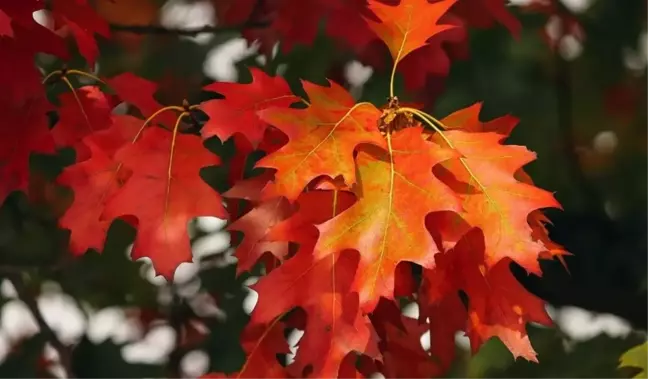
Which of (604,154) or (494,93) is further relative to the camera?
(604,154)

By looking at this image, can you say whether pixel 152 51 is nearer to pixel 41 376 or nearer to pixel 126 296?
pixel 126 296

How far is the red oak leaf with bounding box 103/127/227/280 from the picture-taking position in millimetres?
808

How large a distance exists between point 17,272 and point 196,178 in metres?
0.75

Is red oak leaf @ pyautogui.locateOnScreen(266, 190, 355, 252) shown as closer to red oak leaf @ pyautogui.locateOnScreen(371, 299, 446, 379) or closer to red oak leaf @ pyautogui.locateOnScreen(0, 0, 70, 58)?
red oak leaf @ pyautogui.locateOnScreen(371, 299, 446, 379)

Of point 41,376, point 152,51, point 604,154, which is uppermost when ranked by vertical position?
point 152,51

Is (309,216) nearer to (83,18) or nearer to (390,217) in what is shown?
(390,217)

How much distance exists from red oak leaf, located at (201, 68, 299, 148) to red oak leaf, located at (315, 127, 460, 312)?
0.45ft

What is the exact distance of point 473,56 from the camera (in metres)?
1.87

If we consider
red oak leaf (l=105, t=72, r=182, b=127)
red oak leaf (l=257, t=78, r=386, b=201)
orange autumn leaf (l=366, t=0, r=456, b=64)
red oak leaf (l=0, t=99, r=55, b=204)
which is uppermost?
orange autumn leaf (l=366, t=0, r=456, b=64)

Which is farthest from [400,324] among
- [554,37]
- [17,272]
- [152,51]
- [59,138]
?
[554,37]

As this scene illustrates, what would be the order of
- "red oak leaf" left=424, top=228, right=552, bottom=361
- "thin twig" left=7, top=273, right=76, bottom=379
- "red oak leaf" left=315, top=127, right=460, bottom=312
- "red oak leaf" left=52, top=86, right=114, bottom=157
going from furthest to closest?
"thin twig" left=7, top=273, right=76, bottom=379
"red oak leaf" left=52, top=86, right=114, bottom=157
"red oak leaf" left=424, top=228, right=552, bottom=361
"red oak leaf" left=315, top=127, right=460, bottom=312

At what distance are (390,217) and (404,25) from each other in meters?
0.24

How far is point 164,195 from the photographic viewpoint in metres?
0.84

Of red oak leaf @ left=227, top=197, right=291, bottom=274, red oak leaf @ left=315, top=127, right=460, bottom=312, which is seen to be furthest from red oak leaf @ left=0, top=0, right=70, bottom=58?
red oak leaf @ left=315, top=127, right=460, bottom=312
